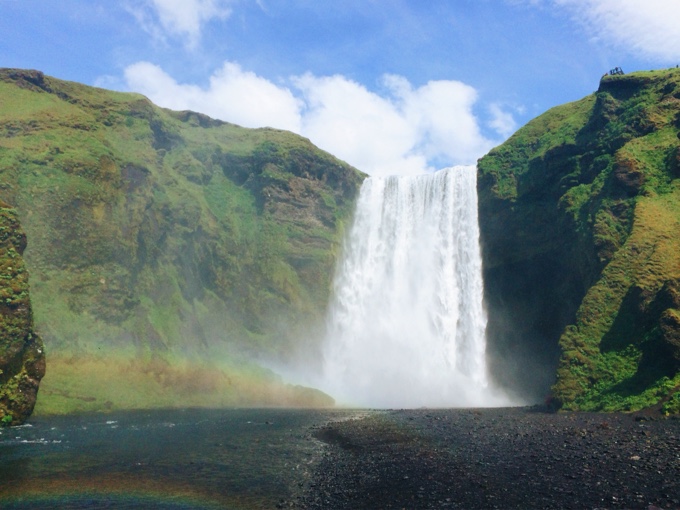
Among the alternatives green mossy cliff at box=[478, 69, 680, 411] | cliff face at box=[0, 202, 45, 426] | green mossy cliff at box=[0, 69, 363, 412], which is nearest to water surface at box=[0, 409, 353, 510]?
cliff face at box=[0, 202, 45, 426]

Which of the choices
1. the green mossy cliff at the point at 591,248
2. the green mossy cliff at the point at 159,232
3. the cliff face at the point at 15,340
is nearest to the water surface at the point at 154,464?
the cliff face at the point at 15,340

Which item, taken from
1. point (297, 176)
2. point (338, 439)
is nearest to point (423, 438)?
point (338, 439)

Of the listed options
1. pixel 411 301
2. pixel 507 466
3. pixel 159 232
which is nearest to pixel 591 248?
pixel 411 301

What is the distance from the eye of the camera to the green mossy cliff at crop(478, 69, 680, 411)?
34.6 meters

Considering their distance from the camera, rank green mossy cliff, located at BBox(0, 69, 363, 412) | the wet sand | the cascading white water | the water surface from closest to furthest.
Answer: the wet sand, the water surface, green mossy cliff, located at BBox(0, 69, 363, 412), the cascading white water

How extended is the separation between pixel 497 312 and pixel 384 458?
132 feet

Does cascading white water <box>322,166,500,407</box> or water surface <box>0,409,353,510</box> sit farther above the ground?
cascading white water <box>322,166,500,407</box>

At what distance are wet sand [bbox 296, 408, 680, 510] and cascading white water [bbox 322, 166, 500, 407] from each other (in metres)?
25.8

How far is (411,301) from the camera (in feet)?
228

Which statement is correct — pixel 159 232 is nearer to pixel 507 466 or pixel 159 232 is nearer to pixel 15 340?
pixel 15 340

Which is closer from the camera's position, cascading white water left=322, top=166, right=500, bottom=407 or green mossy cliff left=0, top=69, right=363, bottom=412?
green mossy cliff left=0, top=69, right=363, bottom=412

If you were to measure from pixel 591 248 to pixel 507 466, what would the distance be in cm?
3163

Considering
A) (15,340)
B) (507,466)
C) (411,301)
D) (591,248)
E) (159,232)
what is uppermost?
(159,232)

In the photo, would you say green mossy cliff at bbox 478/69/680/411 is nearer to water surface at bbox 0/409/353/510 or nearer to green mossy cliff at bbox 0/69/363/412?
water surface at bbox 0/409/353/510
